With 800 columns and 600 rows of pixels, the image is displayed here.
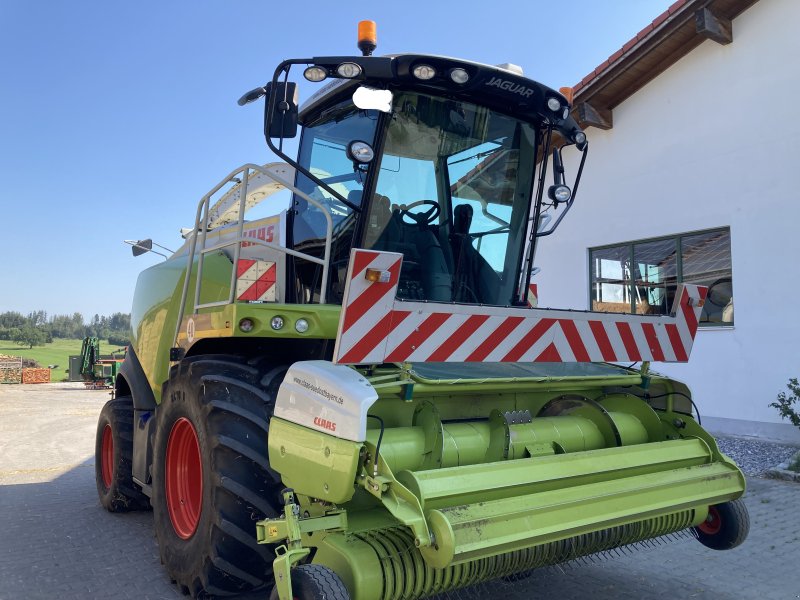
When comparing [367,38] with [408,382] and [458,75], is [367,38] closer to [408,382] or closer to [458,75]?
[458,75]

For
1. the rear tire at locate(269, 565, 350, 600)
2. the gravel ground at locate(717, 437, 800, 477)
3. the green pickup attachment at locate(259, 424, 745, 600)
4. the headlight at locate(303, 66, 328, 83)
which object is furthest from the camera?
the gravel ground at locate(717, 437, 800, 477)

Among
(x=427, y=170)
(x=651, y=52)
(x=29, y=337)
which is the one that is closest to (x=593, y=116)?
(x=651, y=52)

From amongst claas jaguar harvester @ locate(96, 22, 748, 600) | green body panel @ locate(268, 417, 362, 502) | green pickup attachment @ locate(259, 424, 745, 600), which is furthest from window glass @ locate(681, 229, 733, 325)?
green body panel @ locate(268, 417, 362, 502)

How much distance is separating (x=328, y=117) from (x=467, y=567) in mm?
2874

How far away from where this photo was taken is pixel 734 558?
4211 mm

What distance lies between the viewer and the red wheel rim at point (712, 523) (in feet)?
11.6

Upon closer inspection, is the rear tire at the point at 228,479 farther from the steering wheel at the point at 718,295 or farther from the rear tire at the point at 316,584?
the steering wheel at the point at 718,295

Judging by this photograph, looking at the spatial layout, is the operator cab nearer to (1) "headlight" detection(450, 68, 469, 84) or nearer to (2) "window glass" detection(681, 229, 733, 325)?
(1) "headlight" detection(450, 68, 469, 84)

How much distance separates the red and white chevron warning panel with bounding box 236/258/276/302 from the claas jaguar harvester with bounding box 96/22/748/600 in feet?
0.04

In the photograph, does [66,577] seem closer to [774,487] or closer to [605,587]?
[605,587]

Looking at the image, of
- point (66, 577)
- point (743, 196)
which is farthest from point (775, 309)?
point (66, 577)

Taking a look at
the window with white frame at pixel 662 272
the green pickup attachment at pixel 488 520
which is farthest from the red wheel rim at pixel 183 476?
the window with white frame at pixel 662 272

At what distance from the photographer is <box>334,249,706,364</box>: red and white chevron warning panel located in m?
2.70

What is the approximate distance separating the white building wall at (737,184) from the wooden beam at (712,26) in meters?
0.16
